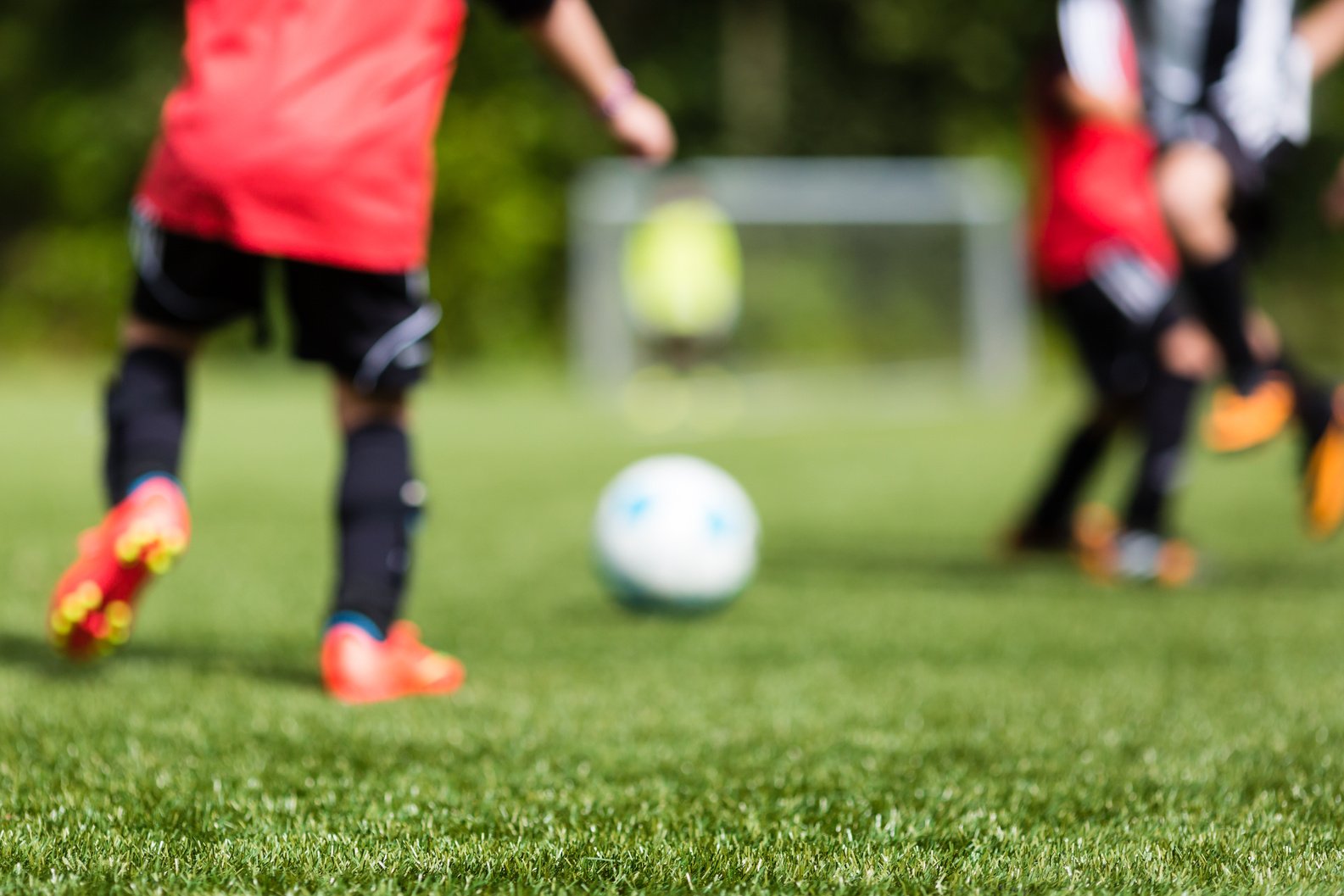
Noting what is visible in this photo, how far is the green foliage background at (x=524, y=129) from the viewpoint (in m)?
20.5

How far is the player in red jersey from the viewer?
2508 mm

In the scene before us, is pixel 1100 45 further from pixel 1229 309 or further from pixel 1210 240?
pixel 1229 309

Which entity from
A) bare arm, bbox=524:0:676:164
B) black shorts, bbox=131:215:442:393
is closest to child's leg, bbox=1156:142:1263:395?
bare arm, bbox=524:0:676:164

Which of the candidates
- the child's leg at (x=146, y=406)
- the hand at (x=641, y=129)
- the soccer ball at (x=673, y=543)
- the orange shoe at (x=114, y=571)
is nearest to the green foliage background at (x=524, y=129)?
the soccer ball at (x=673, y=543)

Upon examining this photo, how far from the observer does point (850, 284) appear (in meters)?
17.5

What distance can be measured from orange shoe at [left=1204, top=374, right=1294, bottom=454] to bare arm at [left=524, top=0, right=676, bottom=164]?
1.55 meters

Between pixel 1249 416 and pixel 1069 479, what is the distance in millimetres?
1232

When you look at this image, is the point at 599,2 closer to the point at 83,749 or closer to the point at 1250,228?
the point at 1250,228

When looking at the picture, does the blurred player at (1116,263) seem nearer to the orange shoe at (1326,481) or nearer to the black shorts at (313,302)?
the orange shoe at (1326,481)

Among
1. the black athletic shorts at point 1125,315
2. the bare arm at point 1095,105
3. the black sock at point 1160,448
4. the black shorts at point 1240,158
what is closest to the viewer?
the black shorts at point 1240,158

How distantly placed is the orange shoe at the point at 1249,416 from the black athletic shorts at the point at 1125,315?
2.40 feet

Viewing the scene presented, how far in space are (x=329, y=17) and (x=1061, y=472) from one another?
307 centimetres

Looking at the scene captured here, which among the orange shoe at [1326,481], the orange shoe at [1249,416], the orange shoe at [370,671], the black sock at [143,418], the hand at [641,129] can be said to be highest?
the hand at [641,129]

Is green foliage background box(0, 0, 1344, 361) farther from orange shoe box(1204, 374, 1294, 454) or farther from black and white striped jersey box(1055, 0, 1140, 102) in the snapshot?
orange shoe box(1204, 374, 1294, 454)
